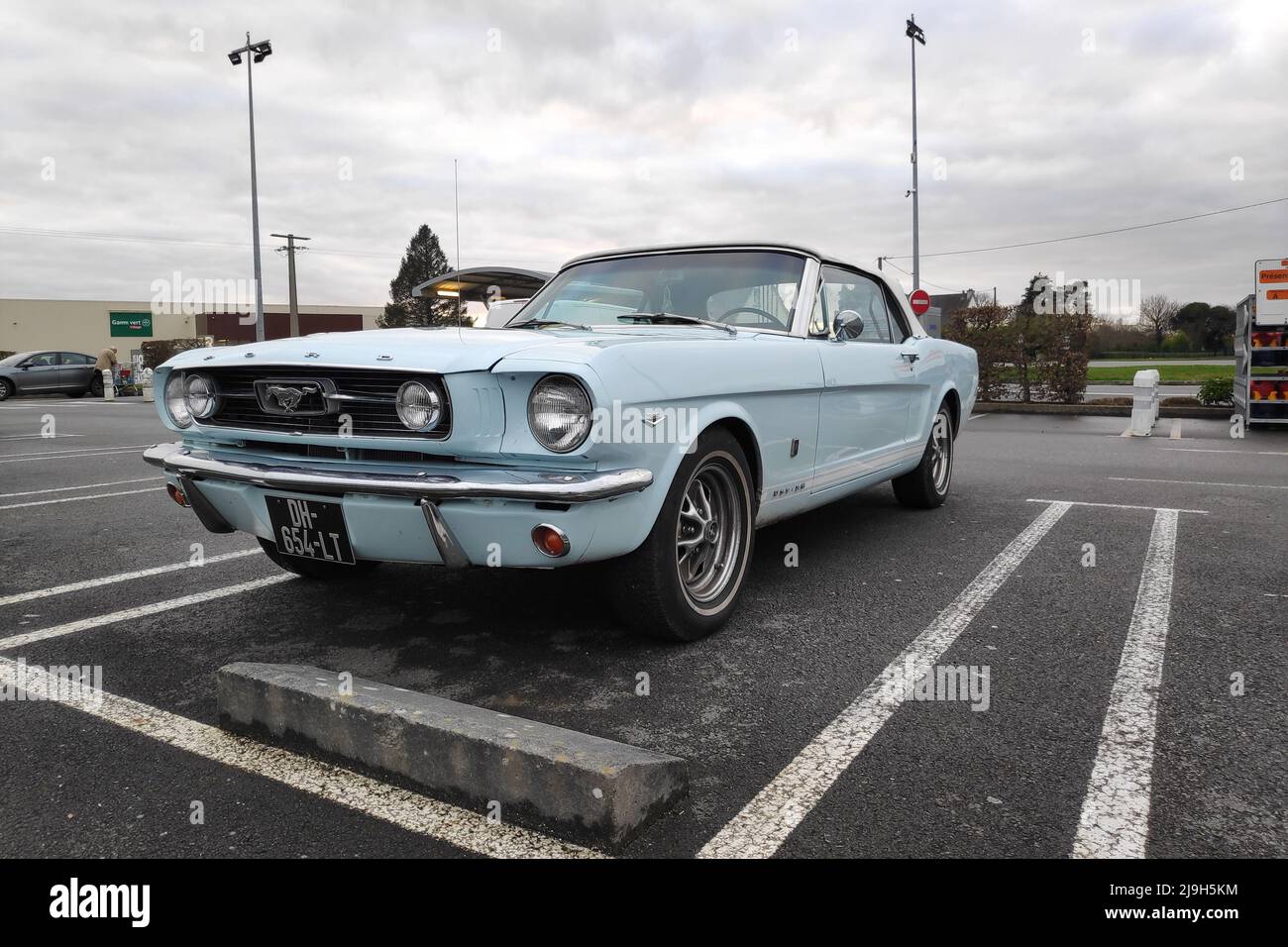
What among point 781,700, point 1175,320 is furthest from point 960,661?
point 1175,320

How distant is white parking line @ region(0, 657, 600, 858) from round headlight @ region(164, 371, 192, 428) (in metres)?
1.02

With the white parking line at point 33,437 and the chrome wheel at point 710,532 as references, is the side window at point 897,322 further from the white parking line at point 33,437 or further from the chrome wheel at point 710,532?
the white parking line at point 33,437

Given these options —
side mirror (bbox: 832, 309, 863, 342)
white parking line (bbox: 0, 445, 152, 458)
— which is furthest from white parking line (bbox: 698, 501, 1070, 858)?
white parking line (bbox: 0, 445, 152, 458)

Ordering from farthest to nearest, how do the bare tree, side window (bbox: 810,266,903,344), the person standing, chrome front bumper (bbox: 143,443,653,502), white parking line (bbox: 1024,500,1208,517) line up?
the bare tree < the person standing < white parking line (bbox: 1024,500,1208,517) < side window (bbox: 810,266,903,344) < chrome front bumper (bbox: 143,443,653,502)

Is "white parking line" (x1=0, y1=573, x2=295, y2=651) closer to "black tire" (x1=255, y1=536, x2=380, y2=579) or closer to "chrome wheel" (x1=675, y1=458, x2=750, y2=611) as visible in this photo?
"black tire" (x1=255, y1=536, x2=380, y2=579)

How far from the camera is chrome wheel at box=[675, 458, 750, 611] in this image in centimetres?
330

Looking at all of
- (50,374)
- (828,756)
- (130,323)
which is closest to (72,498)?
(828,756)

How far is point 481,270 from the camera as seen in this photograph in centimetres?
884

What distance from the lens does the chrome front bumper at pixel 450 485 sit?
8.71 feet

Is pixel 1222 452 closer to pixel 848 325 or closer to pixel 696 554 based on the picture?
pixel 848 325

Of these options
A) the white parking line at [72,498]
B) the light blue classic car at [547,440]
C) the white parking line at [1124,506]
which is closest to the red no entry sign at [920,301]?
the white parking line at [1124,506]

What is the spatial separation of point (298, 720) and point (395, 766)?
35cm

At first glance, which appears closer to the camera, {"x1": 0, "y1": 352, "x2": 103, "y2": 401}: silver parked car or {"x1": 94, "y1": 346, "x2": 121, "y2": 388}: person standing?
{"x1": 0, "y1": 352, "x2": 103, "y2": 401}: silver parked car

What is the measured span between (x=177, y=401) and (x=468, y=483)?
57.5 inches
